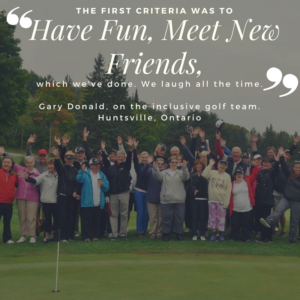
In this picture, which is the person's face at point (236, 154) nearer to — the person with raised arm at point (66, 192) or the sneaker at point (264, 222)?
the sneaker at point (264, 222)

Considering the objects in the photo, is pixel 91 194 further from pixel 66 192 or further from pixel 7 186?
pixel 7 186

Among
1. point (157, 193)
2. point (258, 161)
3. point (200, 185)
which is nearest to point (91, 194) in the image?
point (157, 193)

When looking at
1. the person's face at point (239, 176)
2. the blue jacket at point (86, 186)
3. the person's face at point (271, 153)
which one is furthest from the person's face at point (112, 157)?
the person's face at point (271, 153)

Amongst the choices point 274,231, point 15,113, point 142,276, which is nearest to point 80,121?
point 15,113

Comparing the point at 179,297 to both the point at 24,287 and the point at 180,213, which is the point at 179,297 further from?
the point at 180,213

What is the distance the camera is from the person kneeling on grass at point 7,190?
543 inches

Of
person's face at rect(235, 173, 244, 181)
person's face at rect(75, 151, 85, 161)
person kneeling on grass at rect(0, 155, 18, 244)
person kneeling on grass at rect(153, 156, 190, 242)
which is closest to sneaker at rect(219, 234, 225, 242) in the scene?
person kneeling on grass at rect(153, 156, 190, 242)

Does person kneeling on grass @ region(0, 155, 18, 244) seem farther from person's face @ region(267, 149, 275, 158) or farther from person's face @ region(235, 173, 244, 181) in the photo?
person's face @ region(267, 149, 275, 158)

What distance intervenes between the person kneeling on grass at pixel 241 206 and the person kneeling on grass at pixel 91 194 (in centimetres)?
302

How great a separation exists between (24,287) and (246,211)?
275 inches

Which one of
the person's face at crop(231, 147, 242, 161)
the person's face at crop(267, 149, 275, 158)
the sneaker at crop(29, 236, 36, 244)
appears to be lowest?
the sneaker at crop(29, 236, 36, 244)

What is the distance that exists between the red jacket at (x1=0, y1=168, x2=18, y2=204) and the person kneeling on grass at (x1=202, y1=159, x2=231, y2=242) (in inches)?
178

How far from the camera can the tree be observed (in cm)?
4531

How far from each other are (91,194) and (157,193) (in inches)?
63.0
